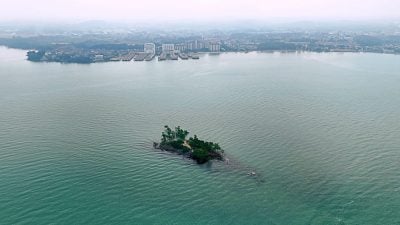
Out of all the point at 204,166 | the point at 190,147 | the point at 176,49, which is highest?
the point at 176,49

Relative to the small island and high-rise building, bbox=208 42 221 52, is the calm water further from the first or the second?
high-rise building, bbox=208 42 221 52

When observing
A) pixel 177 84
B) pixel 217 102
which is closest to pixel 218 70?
pixel 177 84

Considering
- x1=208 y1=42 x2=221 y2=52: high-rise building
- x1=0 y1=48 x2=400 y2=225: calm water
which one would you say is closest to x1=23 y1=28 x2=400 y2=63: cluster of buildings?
x1=208 y1=42 x2=221 y2=52: high-rise building

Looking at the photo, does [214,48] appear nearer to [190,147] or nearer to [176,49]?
[176,49]

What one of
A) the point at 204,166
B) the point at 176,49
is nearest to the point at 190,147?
the point at 204,166

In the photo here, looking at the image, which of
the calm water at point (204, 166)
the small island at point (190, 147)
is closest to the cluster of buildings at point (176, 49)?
the calm water at point (204, 166)

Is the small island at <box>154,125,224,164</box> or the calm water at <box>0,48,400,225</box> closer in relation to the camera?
the calm water at <box>0,48,400,225</box>

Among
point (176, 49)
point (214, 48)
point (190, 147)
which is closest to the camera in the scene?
point (190, 147)
